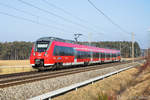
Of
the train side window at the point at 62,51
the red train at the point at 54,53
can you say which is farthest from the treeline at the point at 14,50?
the train side window at the point at 62,51

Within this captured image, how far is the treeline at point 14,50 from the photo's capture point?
118000mm

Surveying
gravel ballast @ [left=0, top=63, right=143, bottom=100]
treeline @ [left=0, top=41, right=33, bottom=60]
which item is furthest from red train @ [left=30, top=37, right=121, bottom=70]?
treeline @ [left=0, top=41, right=33, bottom=60]

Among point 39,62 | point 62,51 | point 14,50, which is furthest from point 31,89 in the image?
point 14,50

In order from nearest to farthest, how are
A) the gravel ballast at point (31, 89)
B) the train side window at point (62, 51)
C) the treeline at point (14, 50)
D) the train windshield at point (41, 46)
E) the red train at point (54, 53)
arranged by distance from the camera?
the gravel ballast at point (31, 89) → the red train at point (54, 53) → the train windshield at point (41, 46) → the train side window at point (62, 51) → the treeline at point (14, 50)

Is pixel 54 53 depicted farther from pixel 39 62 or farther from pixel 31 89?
pixel 31 89

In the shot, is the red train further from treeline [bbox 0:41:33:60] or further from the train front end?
treeline [bbox 0:41:33:60]

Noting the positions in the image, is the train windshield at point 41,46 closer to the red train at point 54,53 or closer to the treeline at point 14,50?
the red train at point 54,53

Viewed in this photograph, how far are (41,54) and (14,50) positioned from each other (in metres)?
105

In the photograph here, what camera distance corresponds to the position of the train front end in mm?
20000

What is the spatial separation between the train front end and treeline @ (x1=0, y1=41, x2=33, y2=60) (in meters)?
101

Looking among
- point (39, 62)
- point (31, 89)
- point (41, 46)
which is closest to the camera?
point (31, 89)

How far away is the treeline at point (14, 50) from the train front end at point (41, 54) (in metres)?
101

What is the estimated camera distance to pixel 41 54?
2017cm

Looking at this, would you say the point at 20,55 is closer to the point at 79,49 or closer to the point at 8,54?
the point at 8,54
